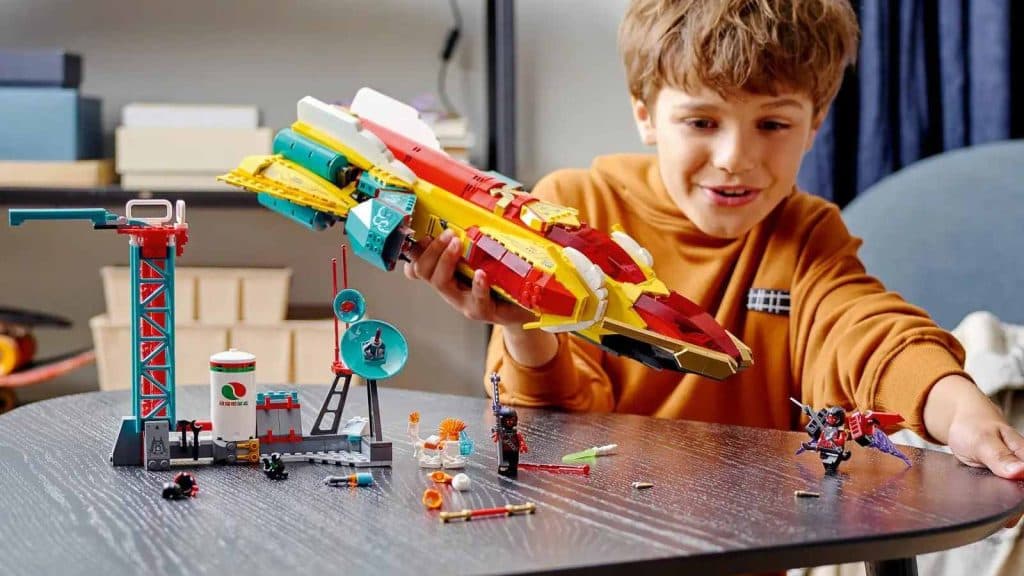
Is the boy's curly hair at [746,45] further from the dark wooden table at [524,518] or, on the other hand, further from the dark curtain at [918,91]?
the dark curtain at [918,91]

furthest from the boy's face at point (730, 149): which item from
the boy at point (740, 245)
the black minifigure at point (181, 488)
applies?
the black minifigure at point (181, 488)

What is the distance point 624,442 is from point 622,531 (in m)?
0.24

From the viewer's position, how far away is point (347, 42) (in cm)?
200

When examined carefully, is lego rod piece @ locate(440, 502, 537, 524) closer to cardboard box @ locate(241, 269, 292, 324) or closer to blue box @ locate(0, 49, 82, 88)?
cardboard box @ locate(241, 269, 292, 324)

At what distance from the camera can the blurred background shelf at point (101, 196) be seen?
175 cm

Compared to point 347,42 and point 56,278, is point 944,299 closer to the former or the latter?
point 347,42

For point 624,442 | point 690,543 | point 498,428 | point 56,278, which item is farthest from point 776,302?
point 56,278

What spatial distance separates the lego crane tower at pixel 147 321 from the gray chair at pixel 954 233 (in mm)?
1107

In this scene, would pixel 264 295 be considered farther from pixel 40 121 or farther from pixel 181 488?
pixel 181 488

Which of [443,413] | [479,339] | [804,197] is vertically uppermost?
Answer: [804,197]

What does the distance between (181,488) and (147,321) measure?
0.14 m

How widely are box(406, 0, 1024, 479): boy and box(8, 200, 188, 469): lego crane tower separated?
182 mm

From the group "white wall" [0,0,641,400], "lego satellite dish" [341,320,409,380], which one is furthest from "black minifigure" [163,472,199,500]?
"white wall" [0,0,641,400]

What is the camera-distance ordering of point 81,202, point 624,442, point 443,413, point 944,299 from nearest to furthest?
point 624,442, point 443,413, point 944,299, point 81,202
